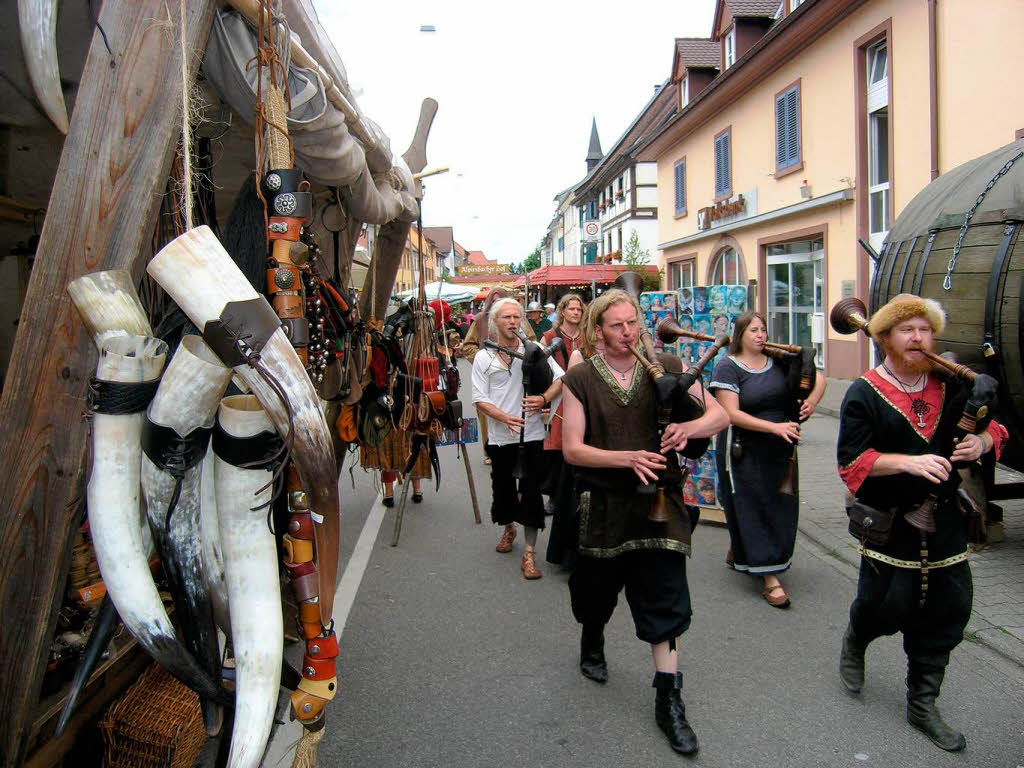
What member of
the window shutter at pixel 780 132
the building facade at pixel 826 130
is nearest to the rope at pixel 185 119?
the building facade at pixel 826 130

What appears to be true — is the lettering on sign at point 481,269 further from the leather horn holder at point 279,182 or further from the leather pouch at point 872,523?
the leather horn holder at point 279,182

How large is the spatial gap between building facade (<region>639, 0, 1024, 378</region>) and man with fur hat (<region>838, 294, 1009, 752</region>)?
9.39 m

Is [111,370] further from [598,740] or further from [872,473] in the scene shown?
[872,473]

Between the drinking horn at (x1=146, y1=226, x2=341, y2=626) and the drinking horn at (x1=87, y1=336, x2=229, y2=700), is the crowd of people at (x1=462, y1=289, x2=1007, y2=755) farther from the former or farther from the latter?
the drinking horn at (x1=87, y1=336, x2=229, y2=700)

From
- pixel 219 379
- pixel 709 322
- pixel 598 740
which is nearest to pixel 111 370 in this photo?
pixel 219 379

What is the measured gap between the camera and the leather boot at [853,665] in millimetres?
3457

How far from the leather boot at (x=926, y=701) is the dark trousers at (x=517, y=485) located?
102 inches

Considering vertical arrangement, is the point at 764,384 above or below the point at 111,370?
below

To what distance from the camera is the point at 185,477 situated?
1806 millimetres

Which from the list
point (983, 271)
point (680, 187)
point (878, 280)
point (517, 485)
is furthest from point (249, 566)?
point (680, 187)

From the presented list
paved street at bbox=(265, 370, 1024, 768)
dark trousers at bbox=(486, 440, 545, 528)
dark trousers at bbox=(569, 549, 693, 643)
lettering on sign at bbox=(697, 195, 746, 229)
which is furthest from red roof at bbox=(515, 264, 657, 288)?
dark trousers at bbox=(569, 549, 693, 643)

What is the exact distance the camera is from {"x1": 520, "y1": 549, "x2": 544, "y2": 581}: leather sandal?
Answer: 5.12 meters

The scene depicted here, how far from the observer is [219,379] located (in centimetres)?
171

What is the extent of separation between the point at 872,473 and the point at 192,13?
9.43 ft
